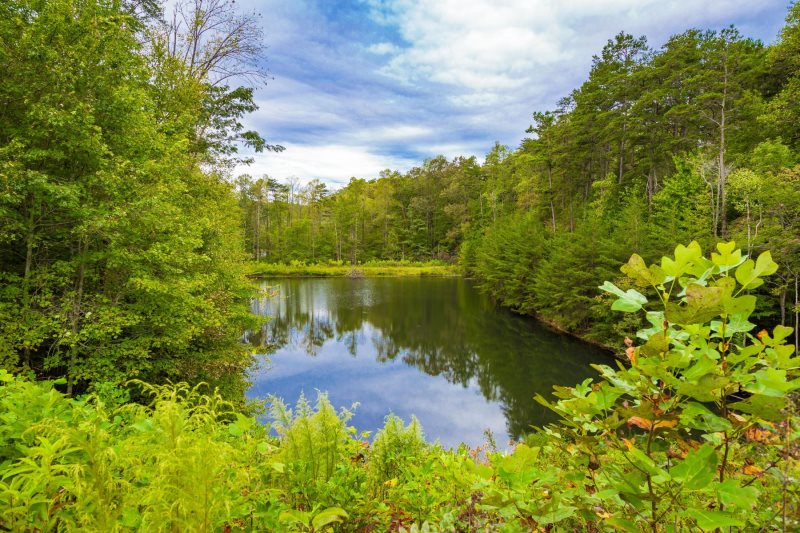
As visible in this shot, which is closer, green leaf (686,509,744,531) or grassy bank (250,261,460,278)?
green leaf (686,509,744,531)

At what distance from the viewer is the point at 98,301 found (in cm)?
559

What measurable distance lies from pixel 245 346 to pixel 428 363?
6.51 meters

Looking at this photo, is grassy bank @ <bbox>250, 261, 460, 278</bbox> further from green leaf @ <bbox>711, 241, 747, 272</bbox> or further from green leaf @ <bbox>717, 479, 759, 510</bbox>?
green leaf @ <bbox>717, 479, 759, 510</bbox>

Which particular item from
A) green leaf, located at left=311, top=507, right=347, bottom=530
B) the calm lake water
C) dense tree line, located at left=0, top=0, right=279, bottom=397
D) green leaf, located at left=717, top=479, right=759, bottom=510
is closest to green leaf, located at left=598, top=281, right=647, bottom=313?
green leaf, located at left=717, top=479, right=759, bottom=510

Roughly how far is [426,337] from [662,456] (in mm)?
15465

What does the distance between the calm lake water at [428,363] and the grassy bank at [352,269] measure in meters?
18.9

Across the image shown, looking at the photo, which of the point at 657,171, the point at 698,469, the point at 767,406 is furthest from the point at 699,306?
the point at 657,171

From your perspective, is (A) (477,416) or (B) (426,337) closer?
(A) (477,416)

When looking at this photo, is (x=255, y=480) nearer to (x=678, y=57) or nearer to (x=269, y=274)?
(x=678, y=57)

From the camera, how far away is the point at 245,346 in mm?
8961

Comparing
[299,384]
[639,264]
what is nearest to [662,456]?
[639,264]

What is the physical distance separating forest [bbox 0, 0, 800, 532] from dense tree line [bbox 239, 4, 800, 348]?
0.49 feet

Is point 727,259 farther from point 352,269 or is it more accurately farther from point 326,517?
point 352,269

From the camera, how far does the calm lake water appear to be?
8.98 meters
